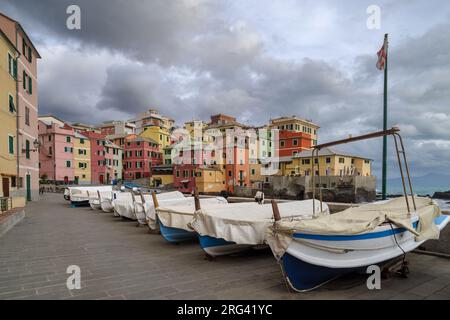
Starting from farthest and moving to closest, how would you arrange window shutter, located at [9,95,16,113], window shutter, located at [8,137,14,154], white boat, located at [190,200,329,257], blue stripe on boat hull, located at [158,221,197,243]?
window shutter, located at [9,95,16,113], window shutter, located at [8,137,14,154], blue stripe on boat hull, located at [158,221,197,243], white boat, located at [190,200,329,257]

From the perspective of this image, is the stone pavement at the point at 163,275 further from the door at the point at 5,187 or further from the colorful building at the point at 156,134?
the colorful building at the point at 156,134

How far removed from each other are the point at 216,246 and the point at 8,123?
18.1m

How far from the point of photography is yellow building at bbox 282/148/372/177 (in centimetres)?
5019

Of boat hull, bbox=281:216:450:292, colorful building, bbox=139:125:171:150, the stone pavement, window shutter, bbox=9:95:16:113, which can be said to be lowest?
the stone pavement

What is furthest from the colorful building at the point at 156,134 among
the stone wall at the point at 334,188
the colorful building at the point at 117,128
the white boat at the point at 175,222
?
the white boat at the point at 175,222

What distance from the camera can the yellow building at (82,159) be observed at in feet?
188

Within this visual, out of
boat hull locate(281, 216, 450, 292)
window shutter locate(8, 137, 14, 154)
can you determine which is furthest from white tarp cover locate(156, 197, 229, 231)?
window shutter locate(8, 137, 14, 154)

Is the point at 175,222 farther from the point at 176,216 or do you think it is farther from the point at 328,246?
the point at 328,246

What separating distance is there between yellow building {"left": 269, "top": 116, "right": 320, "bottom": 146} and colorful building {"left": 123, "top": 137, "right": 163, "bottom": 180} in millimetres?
29411

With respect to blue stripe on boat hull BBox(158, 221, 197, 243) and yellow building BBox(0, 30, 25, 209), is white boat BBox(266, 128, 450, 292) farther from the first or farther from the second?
yellow building BBox(0, 30, 25, 209)

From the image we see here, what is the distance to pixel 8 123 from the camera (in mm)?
18094
